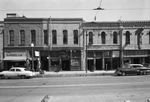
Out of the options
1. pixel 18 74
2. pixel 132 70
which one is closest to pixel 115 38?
pixel 132 70

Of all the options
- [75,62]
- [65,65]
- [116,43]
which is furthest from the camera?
[116,43]

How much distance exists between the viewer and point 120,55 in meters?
31.2

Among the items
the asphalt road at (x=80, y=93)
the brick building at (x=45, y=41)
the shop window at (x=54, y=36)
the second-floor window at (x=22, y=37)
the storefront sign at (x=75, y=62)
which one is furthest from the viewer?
the shop window at (x=54, y=36)

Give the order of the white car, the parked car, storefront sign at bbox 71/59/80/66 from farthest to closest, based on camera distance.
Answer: storefront sign at bbox 71/59/80/66 → the parked car → the white car

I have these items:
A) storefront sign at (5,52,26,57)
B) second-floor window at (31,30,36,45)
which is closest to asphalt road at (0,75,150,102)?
storefront sign at (5,52,26,57)

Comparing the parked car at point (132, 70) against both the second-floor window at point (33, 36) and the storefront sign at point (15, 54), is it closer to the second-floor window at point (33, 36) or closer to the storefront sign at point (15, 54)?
the second-floor window at point (33, 36)

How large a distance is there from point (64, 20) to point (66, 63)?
7.65m

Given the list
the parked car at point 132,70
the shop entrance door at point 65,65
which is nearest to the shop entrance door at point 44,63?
the shop entrance door at point 65,65

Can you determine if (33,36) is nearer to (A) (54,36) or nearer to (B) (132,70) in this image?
(A) (54,36)

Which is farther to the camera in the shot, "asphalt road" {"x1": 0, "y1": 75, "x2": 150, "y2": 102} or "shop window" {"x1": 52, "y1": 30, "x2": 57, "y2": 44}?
"shop window" {"x1": 52, "y1": 30, "x2": 57, "y2": 44}

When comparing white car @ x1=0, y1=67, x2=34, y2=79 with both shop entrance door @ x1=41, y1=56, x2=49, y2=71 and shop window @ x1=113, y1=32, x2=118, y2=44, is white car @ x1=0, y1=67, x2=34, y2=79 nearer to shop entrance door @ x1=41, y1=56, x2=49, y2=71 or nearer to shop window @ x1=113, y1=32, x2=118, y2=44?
shop entrance door @ x1=41, y1=56, x2=49, y2=71

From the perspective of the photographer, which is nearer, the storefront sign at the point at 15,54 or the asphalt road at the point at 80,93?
the asphalt road at the point at 80,93

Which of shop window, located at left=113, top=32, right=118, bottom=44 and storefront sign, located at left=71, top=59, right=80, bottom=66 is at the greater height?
shop window, located at left=113, top=32, right=118, bottom=44

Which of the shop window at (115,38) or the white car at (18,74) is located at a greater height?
the shop window at (115,38)
